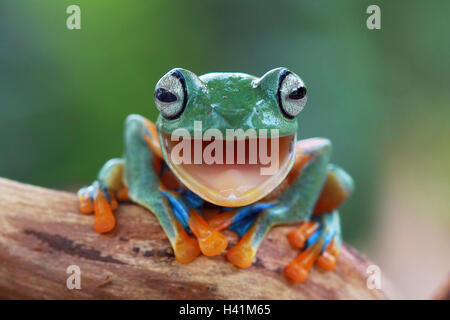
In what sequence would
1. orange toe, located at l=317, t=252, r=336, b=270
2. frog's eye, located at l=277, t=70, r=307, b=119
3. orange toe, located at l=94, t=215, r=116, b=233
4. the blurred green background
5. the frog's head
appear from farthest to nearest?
the blurred green background
orange toe, located at l=317, t=252, r=336, b=270
orange toe, located at l=94, t=215, r=116, b=233
frog's eye, located at l=277, t=70, r=307, b=119
the frog's head

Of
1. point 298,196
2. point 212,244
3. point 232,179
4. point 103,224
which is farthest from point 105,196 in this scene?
point 298,196

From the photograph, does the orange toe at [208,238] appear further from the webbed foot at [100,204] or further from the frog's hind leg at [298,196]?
the webbed foot at [100,204]

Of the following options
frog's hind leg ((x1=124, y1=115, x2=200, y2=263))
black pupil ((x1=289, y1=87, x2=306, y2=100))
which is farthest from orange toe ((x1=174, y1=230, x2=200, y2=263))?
black pupil ((x1=289, y1=87, x2=306, y2=100))

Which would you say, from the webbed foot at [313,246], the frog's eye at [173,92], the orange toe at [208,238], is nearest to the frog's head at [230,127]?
the frog's eye at [173,92]

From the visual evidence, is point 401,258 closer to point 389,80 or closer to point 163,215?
point 389,80

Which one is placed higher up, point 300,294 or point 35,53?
point 35,53

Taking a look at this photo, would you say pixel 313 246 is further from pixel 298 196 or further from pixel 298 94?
pixel 298 94

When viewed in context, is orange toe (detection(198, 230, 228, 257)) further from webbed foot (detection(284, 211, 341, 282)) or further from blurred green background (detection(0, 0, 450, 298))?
blurred green background (detection(0, 0, 450, 298))
